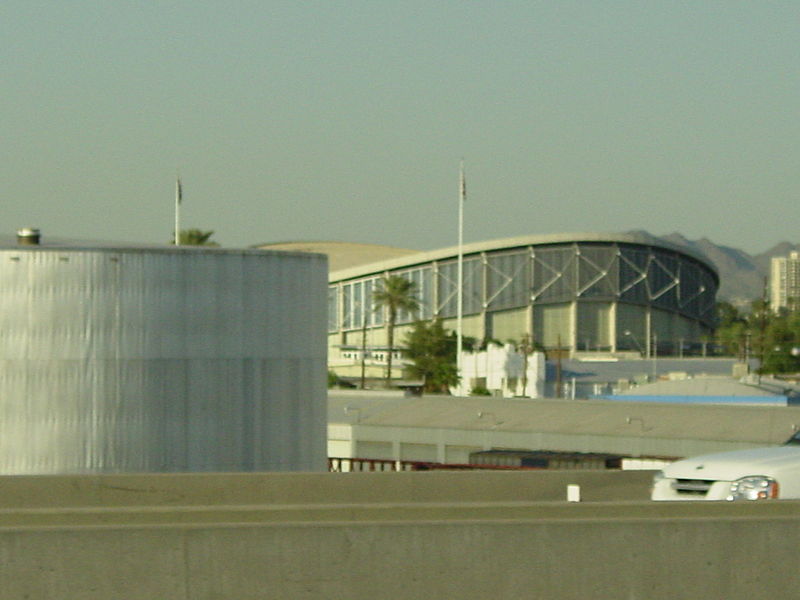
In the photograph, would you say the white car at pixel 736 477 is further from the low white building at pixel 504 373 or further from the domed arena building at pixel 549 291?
the domed arena building at pixel 549 291

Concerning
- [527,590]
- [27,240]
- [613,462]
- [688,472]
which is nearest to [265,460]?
[27,240]

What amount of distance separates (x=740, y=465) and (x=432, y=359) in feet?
290

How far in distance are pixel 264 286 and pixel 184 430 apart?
11.6ft

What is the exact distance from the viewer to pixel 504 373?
329 feet

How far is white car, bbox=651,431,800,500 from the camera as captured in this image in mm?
11844

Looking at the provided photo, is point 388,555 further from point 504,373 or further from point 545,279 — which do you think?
point 545,279

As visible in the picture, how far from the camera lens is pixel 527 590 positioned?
8750 millimetres

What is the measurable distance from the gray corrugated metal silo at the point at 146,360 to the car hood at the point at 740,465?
16239 mm

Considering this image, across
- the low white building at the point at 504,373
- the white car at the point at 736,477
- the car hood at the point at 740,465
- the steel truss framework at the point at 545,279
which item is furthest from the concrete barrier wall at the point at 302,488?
the steel truss framework at the point at 545,279

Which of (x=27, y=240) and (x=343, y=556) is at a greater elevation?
(x=27, y=240)

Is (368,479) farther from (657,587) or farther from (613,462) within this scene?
(613,462)


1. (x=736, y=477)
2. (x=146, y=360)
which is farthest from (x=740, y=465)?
(x=146, y=360)

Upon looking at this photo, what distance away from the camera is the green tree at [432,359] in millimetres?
96375

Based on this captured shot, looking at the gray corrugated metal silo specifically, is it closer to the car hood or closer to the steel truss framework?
the car hood
